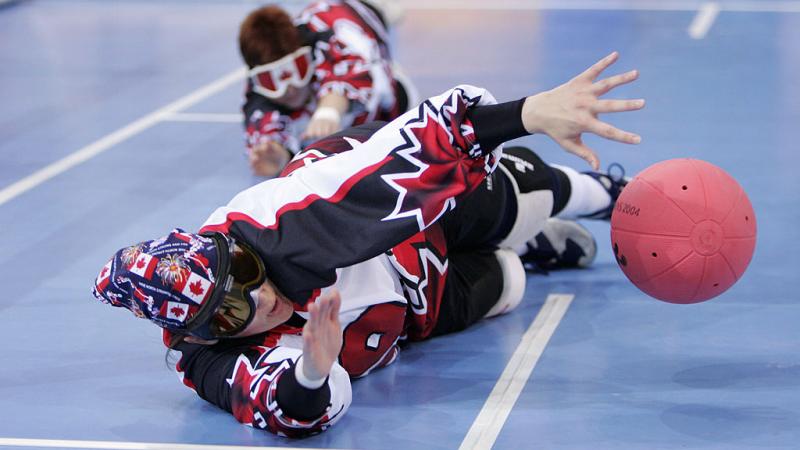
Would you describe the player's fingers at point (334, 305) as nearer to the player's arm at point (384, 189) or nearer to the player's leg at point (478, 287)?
the player's arm at point (384, 189)

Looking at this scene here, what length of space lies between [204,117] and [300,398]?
4531mm

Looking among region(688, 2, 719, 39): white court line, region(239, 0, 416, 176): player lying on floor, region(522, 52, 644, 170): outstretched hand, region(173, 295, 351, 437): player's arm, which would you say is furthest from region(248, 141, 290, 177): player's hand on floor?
region(688, 2, 719, 39): white court line

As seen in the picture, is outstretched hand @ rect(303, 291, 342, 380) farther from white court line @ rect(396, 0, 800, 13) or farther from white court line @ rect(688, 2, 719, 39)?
white court line @ rect(396, 0, 800, 13)

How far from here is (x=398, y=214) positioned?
3242 millimetres

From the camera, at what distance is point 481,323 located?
418 cm

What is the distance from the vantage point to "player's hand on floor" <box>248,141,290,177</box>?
19.9 ft

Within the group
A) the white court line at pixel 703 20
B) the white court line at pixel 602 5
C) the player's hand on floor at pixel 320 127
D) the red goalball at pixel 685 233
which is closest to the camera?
the red goalball at pixel 685 233

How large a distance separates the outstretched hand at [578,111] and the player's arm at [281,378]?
69cm

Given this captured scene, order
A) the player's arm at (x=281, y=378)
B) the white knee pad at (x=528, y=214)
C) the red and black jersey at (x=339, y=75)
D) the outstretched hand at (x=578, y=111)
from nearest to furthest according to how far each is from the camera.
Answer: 1. the outstretched hand at (x=578, y=111)
2. the player's arm at (x=281, y=378)
3. the white knee pad at (x=528, y=214)
4. the red and black jersey at (x=339, y=75)

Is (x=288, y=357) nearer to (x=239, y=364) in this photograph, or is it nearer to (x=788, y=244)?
(x=239, y=364)

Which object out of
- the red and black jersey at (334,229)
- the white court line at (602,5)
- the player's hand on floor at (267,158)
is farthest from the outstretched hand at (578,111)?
the white court line at (602,5)

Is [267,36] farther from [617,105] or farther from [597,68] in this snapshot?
[617,105]

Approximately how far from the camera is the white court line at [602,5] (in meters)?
10.8

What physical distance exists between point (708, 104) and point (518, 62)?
182cm
